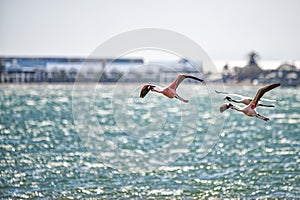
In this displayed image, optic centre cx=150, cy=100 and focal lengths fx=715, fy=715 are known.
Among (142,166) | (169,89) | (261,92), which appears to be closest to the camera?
(261,92)

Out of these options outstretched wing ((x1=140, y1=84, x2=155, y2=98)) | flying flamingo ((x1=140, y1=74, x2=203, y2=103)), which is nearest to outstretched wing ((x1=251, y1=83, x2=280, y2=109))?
flying flamingo ((x1=140, y1=74, x2=203, y2=103))

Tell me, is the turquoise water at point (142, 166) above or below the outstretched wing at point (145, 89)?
below

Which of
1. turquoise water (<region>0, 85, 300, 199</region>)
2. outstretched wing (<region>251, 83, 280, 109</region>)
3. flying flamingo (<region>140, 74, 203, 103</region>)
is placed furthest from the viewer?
turquoise water (<region>0, 85, 300, 199</region>)

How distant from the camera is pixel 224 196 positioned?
36719mm

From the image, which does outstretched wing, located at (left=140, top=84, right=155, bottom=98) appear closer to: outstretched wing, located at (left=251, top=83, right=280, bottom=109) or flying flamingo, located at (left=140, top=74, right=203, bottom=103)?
flying flamingo, located at (left=140, top=74, right=203, bottom=103)

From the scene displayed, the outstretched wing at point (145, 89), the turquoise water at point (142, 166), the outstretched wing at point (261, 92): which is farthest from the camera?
the turquoise water at point (142, 166)

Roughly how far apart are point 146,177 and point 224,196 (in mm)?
6658

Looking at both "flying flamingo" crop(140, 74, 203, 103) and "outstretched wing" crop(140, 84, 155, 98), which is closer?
"outstretched wing" crop(140, 84, 155, 98)

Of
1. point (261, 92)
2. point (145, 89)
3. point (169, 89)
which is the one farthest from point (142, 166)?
point (261, 92)

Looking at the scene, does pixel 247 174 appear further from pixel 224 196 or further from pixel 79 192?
pixel 79 192

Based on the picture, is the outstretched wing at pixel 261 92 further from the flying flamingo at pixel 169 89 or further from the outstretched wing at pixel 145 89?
the outstretched wing at pixel 145 89

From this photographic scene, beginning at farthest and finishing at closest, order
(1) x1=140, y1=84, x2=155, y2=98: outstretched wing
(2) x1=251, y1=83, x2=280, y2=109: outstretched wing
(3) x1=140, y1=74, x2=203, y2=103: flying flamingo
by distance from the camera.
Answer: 1. (3) x1=140, y1=74, x2=203, y2=103: flying flamingo
2. (1) x1=140, y1=84, x2=155, y2=98: outstretched wing
3. (2) x1=251, y1=83, x2=280, y2=109: outstretched wing

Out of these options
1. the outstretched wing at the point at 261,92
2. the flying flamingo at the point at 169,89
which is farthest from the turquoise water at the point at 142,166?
the outstretched wing at the point at 261,92

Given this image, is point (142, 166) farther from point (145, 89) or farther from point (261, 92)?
point (261, 92)
